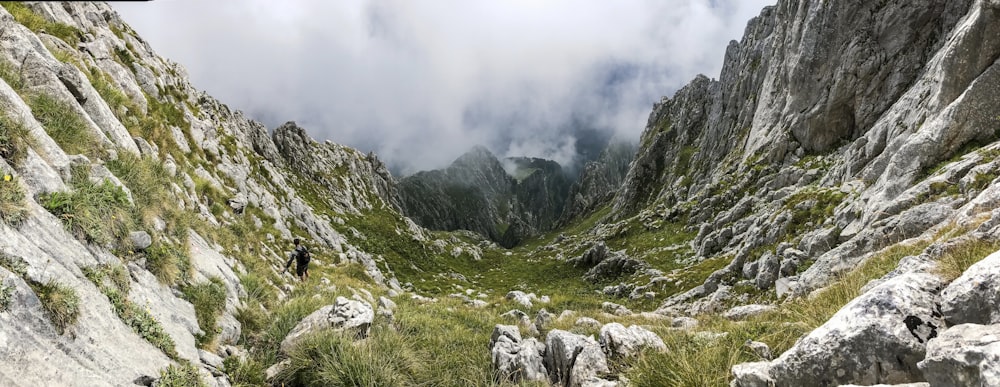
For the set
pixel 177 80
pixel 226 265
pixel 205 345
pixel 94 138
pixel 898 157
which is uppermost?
pixel 177 80

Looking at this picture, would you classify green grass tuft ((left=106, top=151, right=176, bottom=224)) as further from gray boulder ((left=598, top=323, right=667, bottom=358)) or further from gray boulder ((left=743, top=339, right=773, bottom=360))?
gray boulder ((left=743, top=339, right=773, bottom=360))

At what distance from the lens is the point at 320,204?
74688 mm

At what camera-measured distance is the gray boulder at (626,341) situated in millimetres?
9368

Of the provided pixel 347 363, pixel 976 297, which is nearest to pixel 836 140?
pixel 976 297

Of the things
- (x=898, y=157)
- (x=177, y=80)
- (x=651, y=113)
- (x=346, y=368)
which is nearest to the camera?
(x=346, y=368)

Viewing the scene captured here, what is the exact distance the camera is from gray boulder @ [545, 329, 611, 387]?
9.12m

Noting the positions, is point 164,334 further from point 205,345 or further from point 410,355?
point 410,355

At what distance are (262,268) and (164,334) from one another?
10.6 meters

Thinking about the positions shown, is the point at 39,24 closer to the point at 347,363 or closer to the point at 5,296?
the point at 5,296

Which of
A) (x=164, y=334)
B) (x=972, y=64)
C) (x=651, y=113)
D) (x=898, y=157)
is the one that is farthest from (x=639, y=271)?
(x=651, y=113)

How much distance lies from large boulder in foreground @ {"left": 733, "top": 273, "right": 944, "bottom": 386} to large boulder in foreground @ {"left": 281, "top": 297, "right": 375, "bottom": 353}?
28.2ft

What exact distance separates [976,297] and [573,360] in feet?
22.1

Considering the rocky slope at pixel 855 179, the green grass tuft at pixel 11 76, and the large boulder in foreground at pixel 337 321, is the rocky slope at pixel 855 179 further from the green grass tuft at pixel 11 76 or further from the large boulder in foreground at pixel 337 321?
the green grass tuft at pixel 11 76

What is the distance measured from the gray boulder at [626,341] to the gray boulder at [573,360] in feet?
0.93
